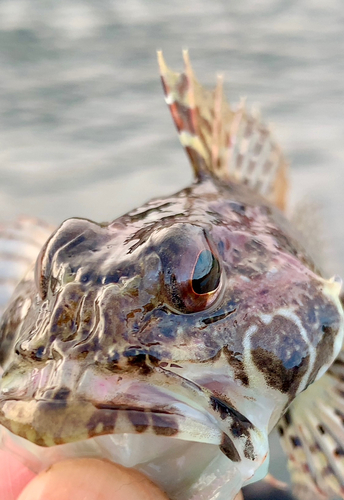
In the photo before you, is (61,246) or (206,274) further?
(61,246)

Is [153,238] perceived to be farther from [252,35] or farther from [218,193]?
[252,35]

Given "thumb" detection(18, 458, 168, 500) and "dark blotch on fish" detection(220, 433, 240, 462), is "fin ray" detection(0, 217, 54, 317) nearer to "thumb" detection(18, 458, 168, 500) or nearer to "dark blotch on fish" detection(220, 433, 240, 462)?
"thumb" detection(18, 458, 168, 500)

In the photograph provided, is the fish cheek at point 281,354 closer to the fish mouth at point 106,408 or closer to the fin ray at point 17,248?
the fish mouth at point 106,408

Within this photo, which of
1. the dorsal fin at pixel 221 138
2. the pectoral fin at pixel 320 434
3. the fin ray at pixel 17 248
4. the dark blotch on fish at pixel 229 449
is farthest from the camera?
the fin ray at pixel 17 248

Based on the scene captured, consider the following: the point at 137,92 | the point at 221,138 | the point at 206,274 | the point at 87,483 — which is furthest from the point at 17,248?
the point at 137,92

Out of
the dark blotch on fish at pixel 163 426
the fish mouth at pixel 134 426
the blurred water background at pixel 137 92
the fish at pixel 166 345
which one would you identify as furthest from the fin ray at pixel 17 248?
the blurred water background at pixel 137 92

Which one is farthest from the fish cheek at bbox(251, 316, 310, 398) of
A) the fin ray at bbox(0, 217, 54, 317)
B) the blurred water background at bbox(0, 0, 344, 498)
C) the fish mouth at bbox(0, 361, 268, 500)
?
the blurred water background at bbox(0, 0, 344, 498)

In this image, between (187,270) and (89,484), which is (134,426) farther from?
(187,270)

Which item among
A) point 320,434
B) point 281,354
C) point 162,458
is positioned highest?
point 281,354
